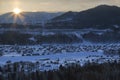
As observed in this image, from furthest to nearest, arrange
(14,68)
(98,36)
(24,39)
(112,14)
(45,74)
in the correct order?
1. (112,14)
2. (98,36)
3. (24,39)
4. (14,68)
5. (45,74)

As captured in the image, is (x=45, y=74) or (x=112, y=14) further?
(x=112, y=14)

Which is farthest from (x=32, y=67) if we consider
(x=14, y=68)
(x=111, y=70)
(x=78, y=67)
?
(x=111, y=70)

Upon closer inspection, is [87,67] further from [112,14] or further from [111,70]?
[112,14]

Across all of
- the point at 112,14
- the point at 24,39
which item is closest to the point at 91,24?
the point at 112,14

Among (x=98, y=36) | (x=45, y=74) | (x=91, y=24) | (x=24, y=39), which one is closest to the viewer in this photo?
(x=45, y=74)

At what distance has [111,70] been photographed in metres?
19.5

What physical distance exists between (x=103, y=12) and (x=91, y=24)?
1844cm

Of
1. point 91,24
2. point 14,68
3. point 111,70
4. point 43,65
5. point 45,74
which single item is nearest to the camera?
point 45,74

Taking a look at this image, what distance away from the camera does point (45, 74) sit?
58.3ft

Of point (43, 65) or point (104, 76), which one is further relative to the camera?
point (43, 65)

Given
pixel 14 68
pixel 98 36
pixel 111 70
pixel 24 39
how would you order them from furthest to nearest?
pixel 98 36
pixel 24 39
pixel 14 68
pixel 111 70

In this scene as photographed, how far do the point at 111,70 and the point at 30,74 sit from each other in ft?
14.2

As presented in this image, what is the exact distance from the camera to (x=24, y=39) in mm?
56062

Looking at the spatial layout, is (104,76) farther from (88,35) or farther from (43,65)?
(88,35)
